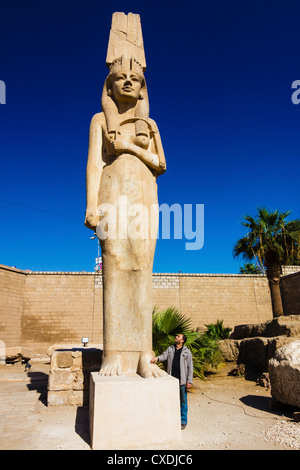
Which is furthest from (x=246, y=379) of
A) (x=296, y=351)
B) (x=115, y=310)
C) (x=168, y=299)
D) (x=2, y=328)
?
(x=2, y=328)

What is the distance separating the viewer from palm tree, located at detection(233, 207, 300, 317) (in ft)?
41.9

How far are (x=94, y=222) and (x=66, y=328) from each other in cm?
1078

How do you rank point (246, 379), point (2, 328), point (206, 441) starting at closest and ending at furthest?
1. point (206, 441)
2. point (246, 379)
3. point (2, 328)

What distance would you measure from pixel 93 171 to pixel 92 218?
59cm

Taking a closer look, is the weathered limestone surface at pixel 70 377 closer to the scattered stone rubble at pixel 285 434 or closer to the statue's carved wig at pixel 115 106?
the scattered stone rubble at pixel 285 434

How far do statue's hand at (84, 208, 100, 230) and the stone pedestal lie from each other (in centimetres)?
160

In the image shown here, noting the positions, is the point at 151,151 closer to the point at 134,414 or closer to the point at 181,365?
the point at 181,365

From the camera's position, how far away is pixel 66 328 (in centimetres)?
1318

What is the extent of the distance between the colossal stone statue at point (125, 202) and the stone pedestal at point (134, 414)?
0.26 meters

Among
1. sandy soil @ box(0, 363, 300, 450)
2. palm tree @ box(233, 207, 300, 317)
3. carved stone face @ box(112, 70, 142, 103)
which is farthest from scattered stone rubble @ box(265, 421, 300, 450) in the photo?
palm tree @ box(233, 207, 300, 317)

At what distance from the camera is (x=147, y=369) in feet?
9.46

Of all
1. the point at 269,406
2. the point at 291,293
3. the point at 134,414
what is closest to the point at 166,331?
the point at 269,406

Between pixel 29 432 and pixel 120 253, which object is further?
pixel 120 253

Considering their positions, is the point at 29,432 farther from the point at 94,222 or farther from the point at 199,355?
the point at 199,355
